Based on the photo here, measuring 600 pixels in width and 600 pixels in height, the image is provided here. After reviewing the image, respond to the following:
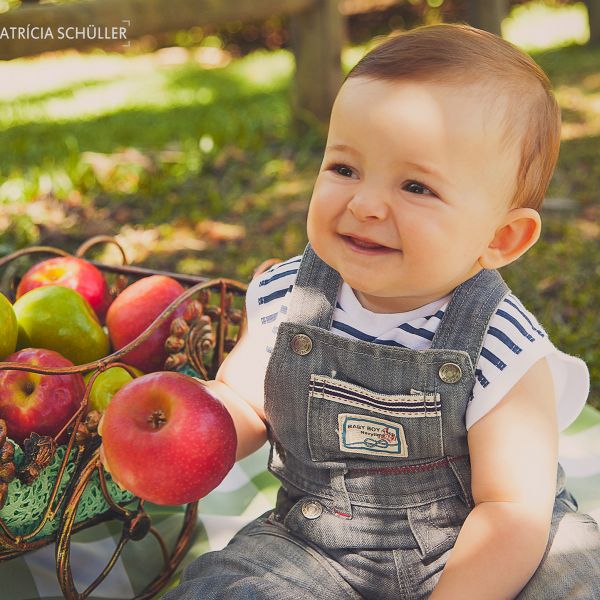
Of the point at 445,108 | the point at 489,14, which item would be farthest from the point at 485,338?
the point at 489,14

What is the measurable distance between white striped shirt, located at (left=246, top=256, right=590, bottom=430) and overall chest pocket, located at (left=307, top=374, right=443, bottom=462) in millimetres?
82

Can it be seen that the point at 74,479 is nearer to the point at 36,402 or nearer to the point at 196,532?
the point at 36,402

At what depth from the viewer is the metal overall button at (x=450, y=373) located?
1.52 metres

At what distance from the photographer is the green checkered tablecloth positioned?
6.20ft

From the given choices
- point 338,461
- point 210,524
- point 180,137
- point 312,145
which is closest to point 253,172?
point 312,145

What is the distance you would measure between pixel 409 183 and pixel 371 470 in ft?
1.75

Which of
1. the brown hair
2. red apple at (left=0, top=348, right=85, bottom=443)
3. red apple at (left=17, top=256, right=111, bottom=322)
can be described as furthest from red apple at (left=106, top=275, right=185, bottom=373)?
the brown hair

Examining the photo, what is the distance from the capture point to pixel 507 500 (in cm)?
148

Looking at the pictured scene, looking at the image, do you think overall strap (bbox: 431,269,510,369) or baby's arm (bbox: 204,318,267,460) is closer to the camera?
overall strap (bbox: 431,269,510,369)

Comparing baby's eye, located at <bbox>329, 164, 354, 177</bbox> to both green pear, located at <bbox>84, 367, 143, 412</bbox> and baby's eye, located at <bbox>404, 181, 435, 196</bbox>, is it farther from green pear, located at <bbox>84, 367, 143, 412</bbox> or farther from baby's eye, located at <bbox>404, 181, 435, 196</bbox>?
green pear, located at <bbox>84, 367, 143, 412</bbox>

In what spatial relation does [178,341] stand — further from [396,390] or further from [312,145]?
[312,145]

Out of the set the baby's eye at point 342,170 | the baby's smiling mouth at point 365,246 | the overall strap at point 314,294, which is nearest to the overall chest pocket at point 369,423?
the overall strap at point 314,294

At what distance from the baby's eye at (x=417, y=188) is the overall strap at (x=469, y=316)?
0.75 feet

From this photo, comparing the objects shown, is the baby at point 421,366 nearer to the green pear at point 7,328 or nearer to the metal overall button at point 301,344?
the metal overall button at point 301,344
